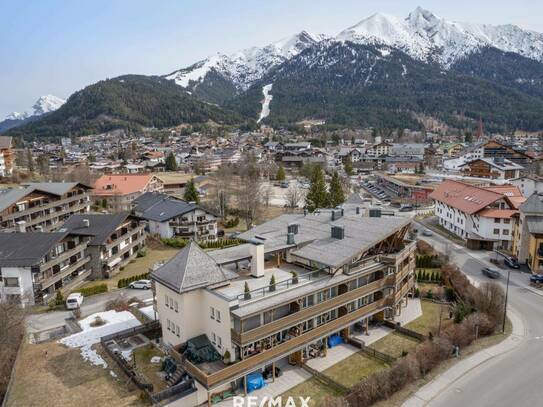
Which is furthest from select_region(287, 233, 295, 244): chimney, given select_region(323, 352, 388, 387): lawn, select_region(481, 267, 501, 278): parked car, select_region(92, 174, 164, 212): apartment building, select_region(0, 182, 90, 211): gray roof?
select_region(92, 174, 164, 212): apartment building

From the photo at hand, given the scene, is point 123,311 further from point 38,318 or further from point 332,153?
point 332,153

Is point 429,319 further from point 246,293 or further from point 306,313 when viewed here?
point 246,293

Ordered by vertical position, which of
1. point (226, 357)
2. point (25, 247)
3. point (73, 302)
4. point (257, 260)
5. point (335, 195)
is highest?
point (257, 260)

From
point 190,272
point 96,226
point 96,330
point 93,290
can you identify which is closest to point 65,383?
point 96,330

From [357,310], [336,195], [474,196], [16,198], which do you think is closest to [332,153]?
[336,195]

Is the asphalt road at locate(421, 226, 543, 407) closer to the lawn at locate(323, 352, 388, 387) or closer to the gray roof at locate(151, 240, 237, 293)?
the lawn at locate(323, 352, 388, 387)

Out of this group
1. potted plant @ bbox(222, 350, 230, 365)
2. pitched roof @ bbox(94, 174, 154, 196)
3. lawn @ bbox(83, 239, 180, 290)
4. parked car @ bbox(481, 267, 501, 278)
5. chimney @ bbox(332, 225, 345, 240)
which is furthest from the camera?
pitched roof @ bbox(94, 174, 154, 196)
